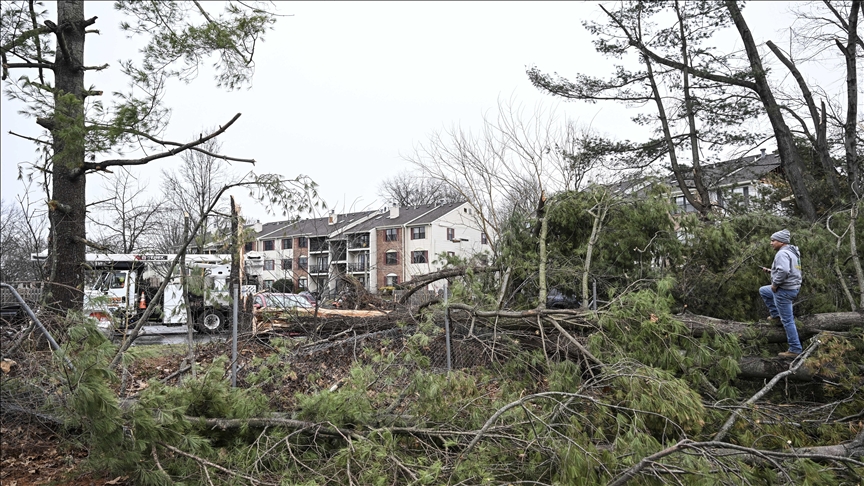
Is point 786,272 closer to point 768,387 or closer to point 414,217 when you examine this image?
point 768,387

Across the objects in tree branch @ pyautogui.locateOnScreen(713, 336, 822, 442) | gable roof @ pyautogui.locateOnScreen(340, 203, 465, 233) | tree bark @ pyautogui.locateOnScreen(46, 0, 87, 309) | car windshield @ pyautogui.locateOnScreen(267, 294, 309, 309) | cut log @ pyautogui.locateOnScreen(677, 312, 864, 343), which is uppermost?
gable roof @ pyautogui.locateOnScreen(340, 203, 465, 233)

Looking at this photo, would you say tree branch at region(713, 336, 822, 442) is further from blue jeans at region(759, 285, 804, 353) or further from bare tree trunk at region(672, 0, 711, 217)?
bare tree trunk at region(672, 0, 711, 217)

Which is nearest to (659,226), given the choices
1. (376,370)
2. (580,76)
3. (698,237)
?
(698,237)

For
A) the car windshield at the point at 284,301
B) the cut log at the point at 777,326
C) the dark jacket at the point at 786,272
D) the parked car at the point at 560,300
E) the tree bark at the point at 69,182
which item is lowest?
the cut log at the point at 777,326

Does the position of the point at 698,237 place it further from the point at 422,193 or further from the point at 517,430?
the point at 422,193

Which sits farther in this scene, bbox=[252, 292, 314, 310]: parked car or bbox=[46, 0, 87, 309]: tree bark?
bbox=[252, 292, 314, 310]: parked car

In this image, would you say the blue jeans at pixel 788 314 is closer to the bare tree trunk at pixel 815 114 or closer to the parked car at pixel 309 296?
the parked car at pixel 309 296

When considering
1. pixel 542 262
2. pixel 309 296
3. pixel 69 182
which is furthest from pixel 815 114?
pixel 69 182

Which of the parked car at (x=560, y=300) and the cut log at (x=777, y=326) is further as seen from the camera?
the parked car at (x=560, y=300)

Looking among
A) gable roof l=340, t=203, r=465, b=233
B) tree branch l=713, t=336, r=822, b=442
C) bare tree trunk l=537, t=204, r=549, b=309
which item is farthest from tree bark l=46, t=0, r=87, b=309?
gable roof l=340, t=203, r=465, b=233

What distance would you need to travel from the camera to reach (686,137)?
14.4 metres

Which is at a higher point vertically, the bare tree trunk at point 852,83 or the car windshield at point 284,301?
the bare tree trunk at point 852,83

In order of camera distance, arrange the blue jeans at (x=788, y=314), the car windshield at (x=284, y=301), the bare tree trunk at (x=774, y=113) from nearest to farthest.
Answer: the blue jeans at (x=788, y=314) → the car windshield at (x=284, y=301) → the bare tree trunk at (x=774, y=113)

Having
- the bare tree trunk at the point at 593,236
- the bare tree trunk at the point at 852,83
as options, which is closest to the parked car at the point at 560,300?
the bare tree trunk at the point at 593,236
